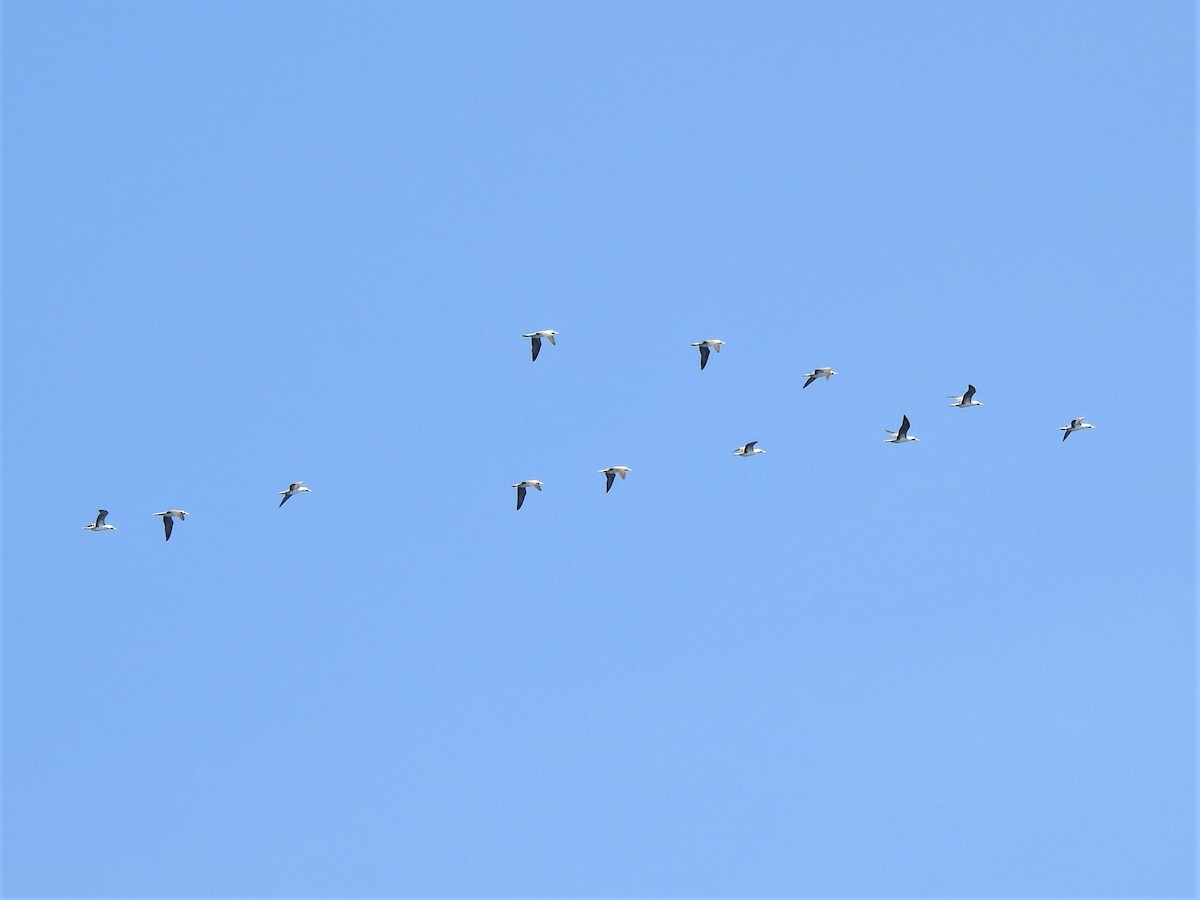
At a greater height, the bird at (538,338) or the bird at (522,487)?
the bird at (538,338)

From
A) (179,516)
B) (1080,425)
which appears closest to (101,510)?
(179,516)

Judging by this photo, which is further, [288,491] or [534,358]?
[288,491]

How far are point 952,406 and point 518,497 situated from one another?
24.2m

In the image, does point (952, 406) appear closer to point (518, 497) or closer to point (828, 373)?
point (828, 373)

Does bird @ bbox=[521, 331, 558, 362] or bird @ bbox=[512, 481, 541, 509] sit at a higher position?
bird @ bbox=[521, 331, 558, 362]

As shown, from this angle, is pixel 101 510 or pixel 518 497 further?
pixel 101 510

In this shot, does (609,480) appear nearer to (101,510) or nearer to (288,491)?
(288,491)

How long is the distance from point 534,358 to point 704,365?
31.2ft

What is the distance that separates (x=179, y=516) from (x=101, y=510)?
7.73m

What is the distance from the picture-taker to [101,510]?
6462 inches

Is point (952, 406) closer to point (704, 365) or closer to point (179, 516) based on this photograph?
point (704, 365)

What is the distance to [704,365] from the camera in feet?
505

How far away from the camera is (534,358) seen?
15100cm

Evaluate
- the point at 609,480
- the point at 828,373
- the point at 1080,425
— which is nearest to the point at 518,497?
the point at 609,480
